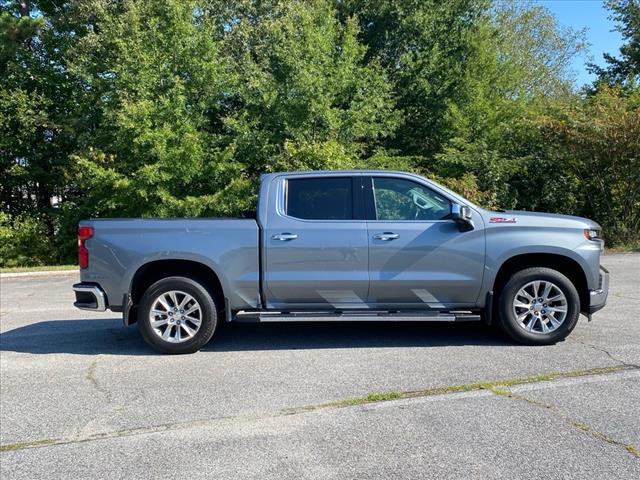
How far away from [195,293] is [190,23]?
1410cm

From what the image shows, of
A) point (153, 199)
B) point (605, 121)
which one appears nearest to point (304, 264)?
point (153, 199)

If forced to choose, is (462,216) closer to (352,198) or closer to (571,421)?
(352,198)

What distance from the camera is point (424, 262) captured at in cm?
610

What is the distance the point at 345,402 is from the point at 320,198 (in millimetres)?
2500

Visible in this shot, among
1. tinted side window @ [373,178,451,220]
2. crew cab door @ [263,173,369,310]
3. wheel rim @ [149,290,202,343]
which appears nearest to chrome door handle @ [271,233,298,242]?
crew cab door @ [263,173,369,310]

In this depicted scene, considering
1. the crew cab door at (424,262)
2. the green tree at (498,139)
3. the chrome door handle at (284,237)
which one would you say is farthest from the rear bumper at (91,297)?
the green tree at (498,139)

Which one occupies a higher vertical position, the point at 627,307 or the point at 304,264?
the point at 304,264

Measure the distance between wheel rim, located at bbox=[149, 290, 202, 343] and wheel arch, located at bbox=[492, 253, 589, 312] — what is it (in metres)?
3.26

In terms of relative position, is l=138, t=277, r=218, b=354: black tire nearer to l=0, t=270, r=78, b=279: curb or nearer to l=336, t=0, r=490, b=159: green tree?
l=0, t=270, r=78, b=279: curb

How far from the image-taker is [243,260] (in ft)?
20.1

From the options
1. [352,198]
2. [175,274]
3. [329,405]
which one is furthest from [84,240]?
[329,405]

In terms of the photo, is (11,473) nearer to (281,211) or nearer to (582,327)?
(281,211)

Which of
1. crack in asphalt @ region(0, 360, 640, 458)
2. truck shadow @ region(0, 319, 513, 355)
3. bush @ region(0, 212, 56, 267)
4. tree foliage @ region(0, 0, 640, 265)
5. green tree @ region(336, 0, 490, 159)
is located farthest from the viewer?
green tree @ region(336, 0, 490, 159)

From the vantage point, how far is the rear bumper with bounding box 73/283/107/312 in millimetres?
6207
